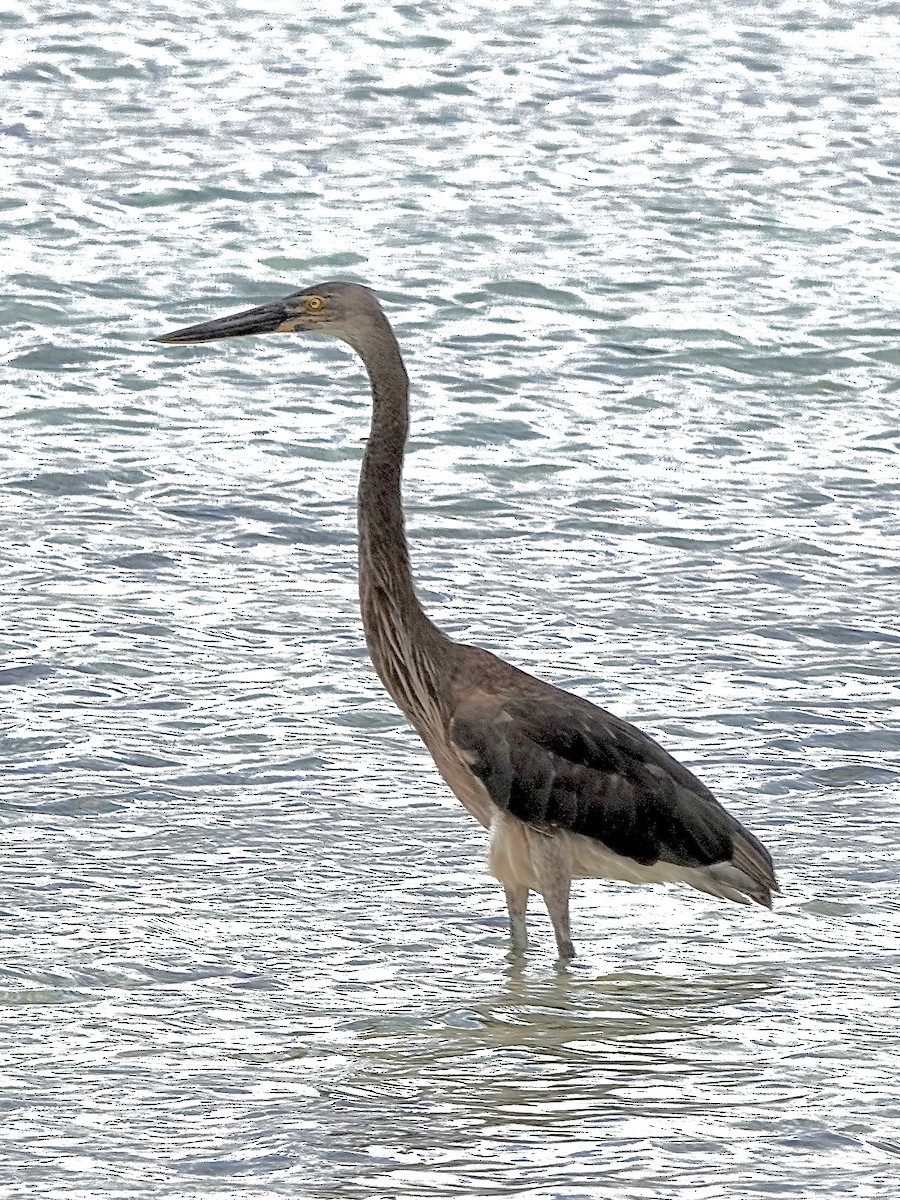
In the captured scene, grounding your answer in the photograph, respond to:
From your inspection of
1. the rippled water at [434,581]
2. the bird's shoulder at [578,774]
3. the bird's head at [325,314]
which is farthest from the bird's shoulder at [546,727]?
the bird's head at [325,314]

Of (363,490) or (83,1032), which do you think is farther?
(363,490)

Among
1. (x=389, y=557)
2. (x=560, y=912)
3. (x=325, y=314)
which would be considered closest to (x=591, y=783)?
(x=560, y=912)

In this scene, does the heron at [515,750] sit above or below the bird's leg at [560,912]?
above

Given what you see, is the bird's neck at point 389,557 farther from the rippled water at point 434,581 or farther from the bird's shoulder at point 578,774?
the rippled water at point 434,581

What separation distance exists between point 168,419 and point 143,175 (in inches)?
157

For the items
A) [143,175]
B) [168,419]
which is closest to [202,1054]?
[168,419]

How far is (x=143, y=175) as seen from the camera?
15.0m

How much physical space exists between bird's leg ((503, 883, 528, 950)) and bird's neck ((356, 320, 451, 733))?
0.54m

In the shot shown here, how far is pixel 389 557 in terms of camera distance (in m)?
7.11

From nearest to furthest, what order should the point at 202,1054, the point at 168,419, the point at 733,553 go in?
1. the point at 202,1054
2. the point at 733,553
3. the point at 168,419

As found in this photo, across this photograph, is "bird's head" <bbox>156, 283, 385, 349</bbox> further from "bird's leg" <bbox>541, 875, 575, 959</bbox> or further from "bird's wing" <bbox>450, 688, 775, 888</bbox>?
"bird's leg" <bbox>541, 875, 575, 959</bbox>

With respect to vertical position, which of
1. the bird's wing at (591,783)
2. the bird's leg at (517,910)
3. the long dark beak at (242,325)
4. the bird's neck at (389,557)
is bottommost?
the bird's leg at (517,910)

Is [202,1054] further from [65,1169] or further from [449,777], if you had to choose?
[449,777]

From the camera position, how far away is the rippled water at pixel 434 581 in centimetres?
602
